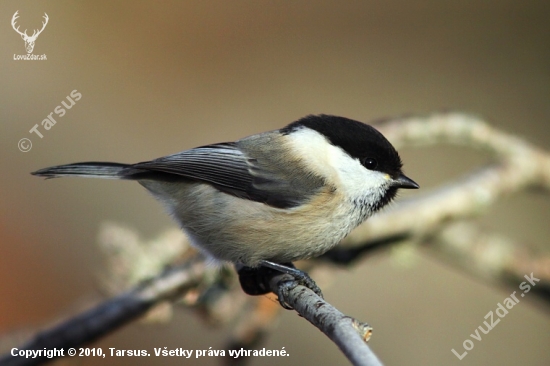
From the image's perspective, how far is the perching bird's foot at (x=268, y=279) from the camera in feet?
6.35

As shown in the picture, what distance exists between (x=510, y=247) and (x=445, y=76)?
2.80m

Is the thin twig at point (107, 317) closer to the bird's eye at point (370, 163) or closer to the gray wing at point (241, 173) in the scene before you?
the gray wing at point (241, 173)

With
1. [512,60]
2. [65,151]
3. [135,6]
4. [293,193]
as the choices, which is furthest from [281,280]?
[512,60]

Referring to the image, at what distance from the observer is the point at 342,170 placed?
86.4 inches

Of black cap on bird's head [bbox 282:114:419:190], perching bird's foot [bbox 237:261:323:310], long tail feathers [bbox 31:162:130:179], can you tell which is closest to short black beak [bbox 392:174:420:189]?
black cap on bird's head [bbox 282:114:419:190]

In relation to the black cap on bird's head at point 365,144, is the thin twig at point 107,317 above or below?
below

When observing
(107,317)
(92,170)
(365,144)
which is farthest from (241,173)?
(107,317)

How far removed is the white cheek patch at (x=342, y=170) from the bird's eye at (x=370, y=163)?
1 centimetres

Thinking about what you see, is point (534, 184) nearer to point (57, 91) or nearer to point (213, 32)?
point (213, 32)

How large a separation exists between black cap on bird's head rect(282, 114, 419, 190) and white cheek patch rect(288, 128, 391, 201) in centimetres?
2

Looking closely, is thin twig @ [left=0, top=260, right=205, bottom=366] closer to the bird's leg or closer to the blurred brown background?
the bird's leg

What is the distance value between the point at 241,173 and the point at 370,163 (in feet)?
1.78

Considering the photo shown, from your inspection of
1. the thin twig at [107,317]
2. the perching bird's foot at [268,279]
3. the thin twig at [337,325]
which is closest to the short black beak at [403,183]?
the perching bird's foot at [268,279]

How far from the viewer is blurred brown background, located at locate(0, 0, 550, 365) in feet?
12.5
